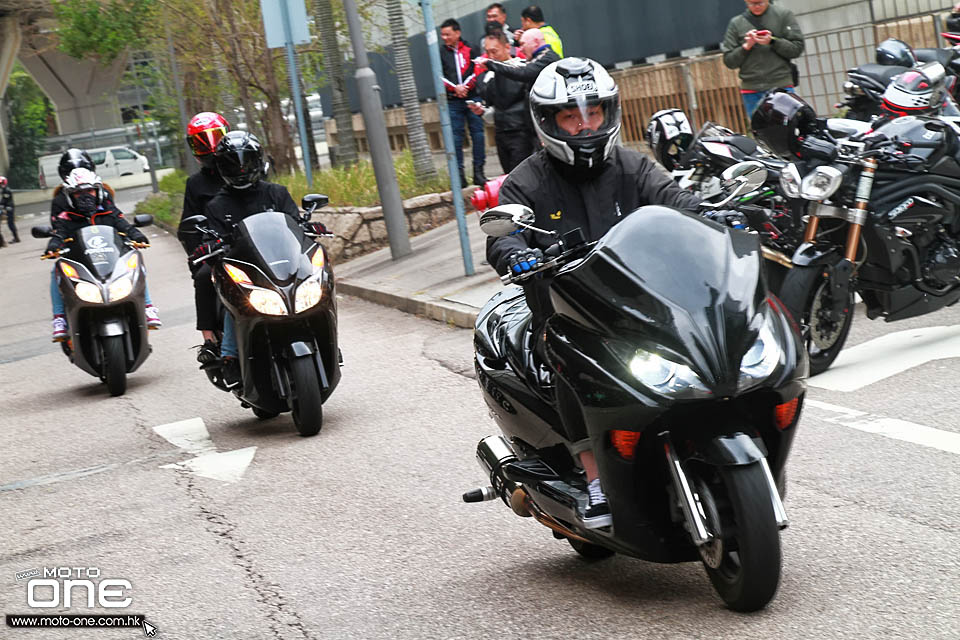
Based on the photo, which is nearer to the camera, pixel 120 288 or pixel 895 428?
pixel 895 428

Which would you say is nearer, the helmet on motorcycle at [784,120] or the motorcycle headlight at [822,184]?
the motorcycle headlight at [822,184]

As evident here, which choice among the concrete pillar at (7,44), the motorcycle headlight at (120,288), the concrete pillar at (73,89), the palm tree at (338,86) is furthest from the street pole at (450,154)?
the concrete pillar at (73,89)

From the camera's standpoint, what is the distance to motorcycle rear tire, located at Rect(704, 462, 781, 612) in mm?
3914

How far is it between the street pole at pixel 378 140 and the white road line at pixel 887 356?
315 inches

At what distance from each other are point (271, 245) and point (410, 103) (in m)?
12.4

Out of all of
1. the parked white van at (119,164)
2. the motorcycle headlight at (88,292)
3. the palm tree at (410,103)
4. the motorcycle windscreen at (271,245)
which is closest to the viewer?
the motorcycle windscreen at (271,245)

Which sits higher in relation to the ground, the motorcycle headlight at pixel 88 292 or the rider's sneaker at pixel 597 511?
the motorcycle headlight at pixel 88 292

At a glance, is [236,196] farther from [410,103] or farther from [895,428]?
[410,103]

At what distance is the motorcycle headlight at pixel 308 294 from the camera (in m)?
8.34

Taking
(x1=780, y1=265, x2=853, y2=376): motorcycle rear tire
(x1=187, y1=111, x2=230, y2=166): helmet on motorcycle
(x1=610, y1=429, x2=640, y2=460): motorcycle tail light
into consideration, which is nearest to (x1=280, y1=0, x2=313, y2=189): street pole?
(x1=187, y1=111, x2=230, y2=166): helmet on motorcycle

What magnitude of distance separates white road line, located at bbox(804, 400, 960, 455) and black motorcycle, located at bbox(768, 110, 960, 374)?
0.96 metres

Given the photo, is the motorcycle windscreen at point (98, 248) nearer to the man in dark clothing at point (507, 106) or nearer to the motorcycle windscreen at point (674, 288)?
the man in dark clothing at point (507, 106)

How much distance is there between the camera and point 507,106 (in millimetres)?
13742

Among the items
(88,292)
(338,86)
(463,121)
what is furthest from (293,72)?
(88,292)
